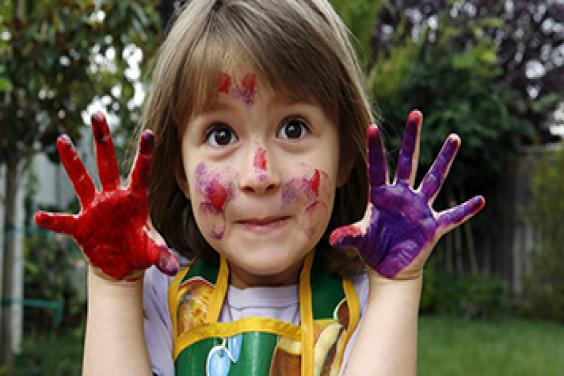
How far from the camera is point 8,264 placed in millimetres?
3955

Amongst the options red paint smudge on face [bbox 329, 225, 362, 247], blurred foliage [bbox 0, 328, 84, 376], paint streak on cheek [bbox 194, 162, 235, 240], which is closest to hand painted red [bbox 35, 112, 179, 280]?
paint streak on cheek [bbox 194, 162, 235, 240]

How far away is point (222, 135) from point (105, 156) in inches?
9.4

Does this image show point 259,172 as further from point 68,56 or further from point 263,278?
point 68,56

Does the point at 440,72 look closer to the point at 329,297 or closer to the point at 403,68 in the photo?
the point at 403,68

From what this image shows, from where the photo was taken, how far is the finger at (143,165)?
136 cm

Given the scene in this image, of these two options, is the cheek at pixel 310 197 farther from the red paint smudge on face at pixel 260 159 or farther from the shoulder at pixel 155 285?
the shoulder at pixel 155 285

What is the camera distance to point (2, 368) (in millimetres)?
3570

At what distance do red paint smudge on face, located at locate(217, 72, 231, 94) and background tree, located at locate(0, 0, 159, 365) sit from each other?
1.68m

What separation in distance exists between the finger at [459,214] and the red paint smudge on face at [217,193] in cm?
44

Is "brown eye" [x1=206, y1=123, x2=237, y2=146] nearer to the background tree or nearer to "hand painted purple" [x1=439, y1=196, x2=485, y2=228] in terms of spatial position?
"hand painted purple" [x1=439, y1=196, x2=485, y2=228]

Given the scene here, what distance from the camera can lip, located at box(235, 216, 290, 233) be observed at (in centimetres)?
141

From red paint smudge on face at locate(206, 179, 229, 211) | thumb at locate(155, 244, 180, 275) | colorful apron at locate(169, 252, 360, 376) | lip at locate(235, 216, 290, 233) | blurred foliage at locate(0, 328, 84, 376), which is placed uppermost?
red paint smudge on face at locate(206, 179, 229, 211)

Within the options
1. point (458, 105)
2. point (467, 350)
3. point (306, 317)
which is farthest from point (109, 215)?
point (458, 105)

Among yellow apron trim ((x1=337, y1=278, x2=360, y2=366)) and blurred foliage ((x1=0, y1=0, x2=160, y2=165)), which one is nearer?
yellow apron trim ((x1=337, y1=278, x2=360, y2=366))
